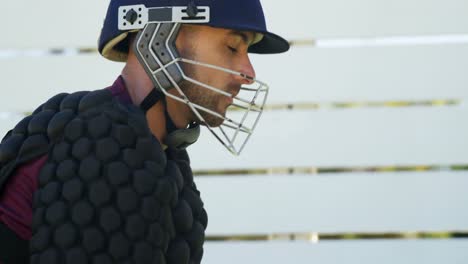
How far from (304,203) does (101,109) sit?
2271 millimetres

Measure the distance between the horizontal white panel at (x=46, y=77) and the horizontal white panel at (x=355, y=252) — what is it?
3.13 ft

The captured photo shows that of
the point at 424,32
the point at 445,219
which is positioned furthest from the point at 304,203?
the point at 424,32

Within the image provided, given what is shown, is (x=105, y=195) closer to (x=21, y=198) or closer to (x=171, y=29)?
(x=21, y=198)

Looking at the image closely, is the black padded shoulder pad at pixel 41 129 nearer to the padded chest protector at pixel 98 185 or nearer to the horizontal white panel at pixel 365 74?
the padded chest protector at pixel 98 185

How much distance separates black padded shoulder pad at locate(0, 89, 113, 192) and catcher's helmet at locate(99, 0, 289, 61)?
7.1 inches

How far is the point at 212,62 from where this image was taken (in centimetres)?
187

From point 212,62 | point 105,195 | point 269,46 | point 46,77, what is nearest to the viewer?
point 105,195

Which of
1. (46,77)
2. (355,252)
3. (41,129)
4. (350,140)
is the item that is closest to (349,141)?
(350,140)

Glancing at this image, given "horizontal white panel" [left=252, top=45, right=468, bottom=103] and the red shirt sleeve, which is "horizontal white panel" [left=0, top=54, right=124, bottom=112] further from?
the red shirt sleeve

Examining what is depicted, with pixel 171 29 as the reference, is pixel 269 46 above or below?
below

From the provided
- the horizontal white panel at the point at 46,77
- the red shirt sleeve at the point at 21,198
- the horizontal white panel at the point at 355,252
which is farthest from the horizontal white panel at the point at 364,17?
the red shirt sleeve at the point at 21,198

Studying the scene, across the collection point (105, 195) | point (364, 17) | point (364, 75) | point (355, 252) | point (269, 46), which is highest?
point (269, 46)

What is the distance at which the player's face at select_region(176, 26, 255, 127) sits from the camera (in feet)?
6.13

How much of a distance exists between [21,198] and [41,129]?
0.52 feet
